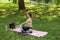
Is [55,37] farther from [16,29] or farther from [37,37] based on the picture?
[16,29]

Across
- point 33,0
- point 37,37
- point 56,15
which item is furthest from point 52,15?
point 33,0

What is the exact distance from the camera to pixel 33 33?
1027cm

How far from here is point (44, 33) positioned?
10.4 metres

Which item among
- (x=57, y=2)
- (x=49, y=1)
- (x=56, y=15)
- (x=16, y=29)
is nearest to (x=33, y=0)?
(x=49, y=1)

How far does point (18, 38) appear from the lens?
9.55 meters

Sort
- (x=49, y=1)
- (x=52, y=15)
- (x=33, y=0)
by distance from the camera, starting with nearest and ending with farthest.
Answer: (x=52, y=15) → (x=49, y=1) → (x=33, y=0)

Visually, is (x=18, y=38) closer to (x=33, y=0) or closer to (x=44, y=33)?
(x=44, y=33)

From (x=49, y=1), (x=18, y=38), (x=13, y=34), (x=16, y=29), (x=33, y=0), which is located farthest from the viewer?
(x=33, y=0)

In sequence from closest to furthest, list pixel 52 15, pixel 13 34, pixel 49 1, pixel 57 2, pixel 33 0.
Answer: pixel 13 34
pixel 52 15
pixel 57 2
pixel 49 1
pixel 33 0

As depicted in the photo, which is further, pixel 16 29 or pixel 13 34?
pixel 16 29

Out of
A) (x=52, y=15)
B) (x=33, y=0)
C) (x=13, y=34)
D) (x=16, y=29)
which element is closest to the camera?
(x=13, y=34)

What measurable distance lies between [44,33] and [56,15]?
610cm

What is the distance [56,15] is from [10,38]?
7.40 meters

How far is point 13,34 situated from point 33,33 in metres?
1.03
